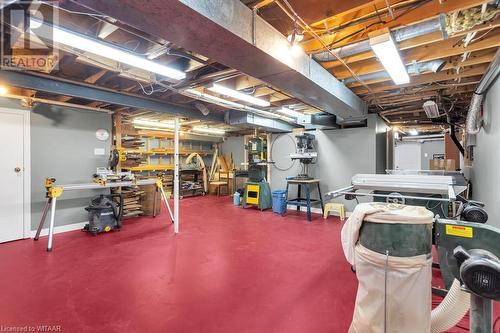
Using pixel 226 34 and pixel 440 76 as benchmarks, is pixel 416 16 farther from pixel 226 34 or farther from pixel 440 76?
pixel 440 76

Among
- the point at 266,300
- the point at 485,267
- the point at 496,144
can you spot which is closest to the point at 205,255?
the point at 266,300

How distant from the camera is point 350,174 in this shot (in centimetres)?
553

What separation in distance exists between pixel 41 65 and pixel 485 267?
13.4 ft

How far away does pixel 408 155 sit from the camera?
11.0 meters

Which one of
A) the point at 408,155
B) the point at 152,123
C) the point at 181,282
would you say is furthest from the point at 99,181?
the point at 408,155

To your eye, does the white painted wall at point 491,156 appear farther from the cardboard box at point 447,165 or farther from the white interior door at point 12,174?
the white interior door at point 12,174

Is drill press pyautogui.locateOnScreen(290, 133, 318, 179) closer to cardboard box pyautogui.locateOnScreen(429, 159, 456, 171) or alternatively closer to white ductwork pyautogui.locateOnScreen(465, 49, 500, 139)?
white ductwork pyautogui.locateOnScreen(465, 49, 500, 139)

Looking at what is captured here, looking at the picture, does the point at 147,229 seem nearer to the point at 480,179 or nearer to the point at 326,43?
the point at 326,43

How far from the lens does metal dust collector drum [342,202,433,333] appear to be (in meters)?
1.37

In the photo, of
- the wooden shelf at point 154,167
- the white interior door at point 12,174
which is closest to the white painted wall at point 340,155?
the wooden shelf at point 154,167

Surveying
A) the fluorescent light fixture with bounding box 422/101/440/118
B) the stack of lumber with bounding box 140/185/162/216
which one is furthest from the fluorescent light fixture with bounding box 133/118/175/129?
the fluorescent light fixture with bounding box 422/101/440/118

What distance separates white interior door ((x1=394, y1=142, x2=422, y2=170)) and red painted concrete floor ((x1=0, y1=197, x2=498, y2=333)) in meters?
8.83

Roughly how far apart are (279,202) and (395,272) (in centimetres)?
438

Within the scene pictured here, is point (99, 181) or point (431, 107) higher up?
point (431, 107)
